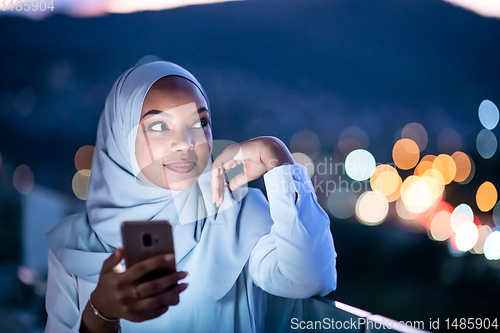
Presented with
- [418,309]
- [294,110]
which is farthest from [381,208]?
[294,110]

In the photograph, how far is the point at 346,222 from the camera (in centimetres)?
230

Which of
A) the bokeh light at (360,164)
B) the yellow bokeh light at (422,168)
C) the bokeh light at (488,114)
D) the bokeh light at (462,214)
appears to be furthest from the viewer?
the bokeh light at (462,214)

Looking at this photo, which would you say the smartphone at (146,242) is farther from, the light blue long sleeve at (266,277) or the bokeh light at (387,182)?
the bokeh light at (387,182)

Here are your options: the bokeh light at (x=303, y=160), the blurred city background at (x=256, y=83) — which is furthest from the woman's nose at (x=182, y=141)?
the bokeh light at (x=303, y=160)

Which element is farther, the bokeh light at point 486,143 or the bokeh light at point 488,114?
the bokeh light at point 486,143

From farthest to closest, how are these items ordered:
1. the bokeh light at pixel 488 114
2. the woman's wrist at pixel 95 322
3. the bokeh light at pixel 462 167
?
the bokeh light at pixel 462 167, the bokeh light at pixel 488 114, the woman's wrist at pixel 95 322

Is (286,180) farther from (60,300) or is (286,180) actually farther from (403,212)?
(403,212)

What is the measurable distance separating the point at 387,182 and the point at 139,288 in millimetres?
1998

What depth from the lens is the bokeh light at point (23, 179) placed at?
109cm

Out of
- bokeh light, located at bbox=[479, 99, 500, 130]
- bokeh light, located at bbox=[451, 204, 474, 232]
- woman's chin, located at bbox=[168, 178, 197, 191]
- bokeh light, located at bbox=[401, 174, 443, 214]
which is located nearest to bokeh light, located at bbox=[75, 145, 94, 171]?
woman's chin, located at bbox=[168, 178, 197, 191]

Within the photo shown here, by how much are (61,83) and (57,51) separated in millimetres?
112

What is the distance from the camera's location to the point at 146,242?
1.44 ft

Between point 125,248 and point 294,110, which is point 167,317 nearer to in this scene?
point 125,248

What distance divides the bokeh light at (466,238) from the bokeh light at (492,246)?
0.37 ft
